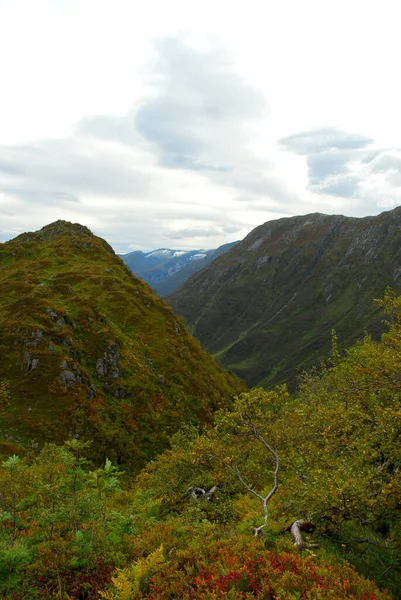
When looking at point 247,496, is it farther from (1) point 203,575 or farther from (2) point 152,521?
(1) point 203,575

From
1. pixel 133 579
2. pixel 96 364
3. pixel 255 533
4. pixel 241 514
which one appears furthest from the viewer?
pixel 96 364

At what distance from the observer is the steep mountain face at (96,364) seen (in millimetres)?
43188

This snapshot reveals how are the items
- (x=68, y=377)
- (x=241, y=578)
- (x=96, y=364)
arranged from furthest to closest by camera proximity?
(x=96, y=364) < (x=68, y=377) < (x=241, y=578)

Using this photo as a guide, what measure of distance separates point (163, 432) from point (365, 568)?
133ft

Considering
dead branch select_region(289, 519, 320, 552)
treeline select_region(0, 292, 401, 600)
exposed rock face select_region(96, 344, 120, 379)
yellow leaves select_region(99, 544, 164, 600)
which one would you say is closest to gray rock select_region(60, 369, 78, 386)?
exposed rock face select_region(96, 344, 120, 379)

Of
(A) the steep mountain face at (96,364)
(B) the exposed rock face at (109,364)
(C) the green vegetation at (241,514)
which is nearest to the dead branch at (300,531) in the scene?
(C) the green vegetation at (241,514)

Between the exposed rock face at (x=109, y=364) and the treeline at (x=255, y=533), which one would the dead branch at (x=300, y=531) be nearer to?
the treeline at (x=255, y=533)

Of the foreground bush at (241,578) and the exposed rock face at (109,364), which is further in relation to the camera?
the exposed rock face at (109,364)

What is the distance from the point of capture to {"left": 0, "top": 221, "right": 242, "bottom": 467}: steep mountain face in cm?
4319

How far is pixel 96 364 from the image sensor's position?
54.3m

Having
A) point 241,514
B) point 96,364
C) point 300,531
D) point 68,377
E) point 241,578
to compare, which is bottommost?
point 241,514

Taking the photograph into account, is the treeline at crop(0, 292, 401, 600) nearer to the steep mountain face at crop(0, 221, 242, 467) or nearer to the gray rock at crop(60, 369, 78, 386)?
the steep mountain face at crop(0, 221, 242, 467)

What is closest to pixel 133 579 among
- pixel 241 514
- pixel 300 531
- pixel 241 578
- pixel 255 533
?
pixel 241 578

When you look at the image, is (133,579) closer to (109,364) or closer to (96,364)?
(96,364)
